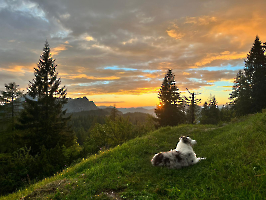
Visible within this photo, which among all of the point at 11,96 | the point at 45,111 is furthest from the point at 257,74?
the point at 11,96

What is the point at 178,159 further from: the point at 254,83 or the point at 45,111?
the point at 254,83

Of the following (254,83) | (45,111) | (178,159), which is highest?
(254,83)

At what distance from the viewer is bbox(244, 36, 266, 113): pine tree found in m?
28.2

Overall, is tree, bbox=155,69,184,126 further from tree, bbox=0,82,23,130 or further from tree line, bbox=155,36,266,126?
tree, bbox=0,82,23,130

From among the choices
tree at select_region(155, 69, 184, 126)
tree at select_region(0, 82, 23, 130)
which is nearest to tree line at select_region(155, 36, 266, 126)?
tree at select_region(155, 69, 184, 126)

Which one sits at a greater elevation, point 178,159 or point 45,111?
point 45,111

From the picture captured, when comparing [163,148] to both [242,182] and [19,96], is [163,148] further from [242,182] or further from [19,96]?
[19,96]

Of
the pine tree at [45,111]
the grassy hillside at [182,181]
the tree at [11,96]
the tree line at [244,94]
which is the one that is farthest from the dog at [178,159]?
the tree at [11,96]

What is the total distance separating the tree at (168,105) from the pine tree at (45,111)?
2180 cm

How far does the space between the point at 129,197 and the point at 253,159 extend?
4.69 metres

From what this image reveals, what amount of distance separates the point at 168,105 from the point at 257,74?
1897 centimetres

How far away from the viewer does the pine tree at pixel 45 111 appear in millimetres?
26062

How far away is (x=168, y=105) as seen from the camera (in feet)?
123

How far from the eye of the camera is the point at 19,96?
3525cm
